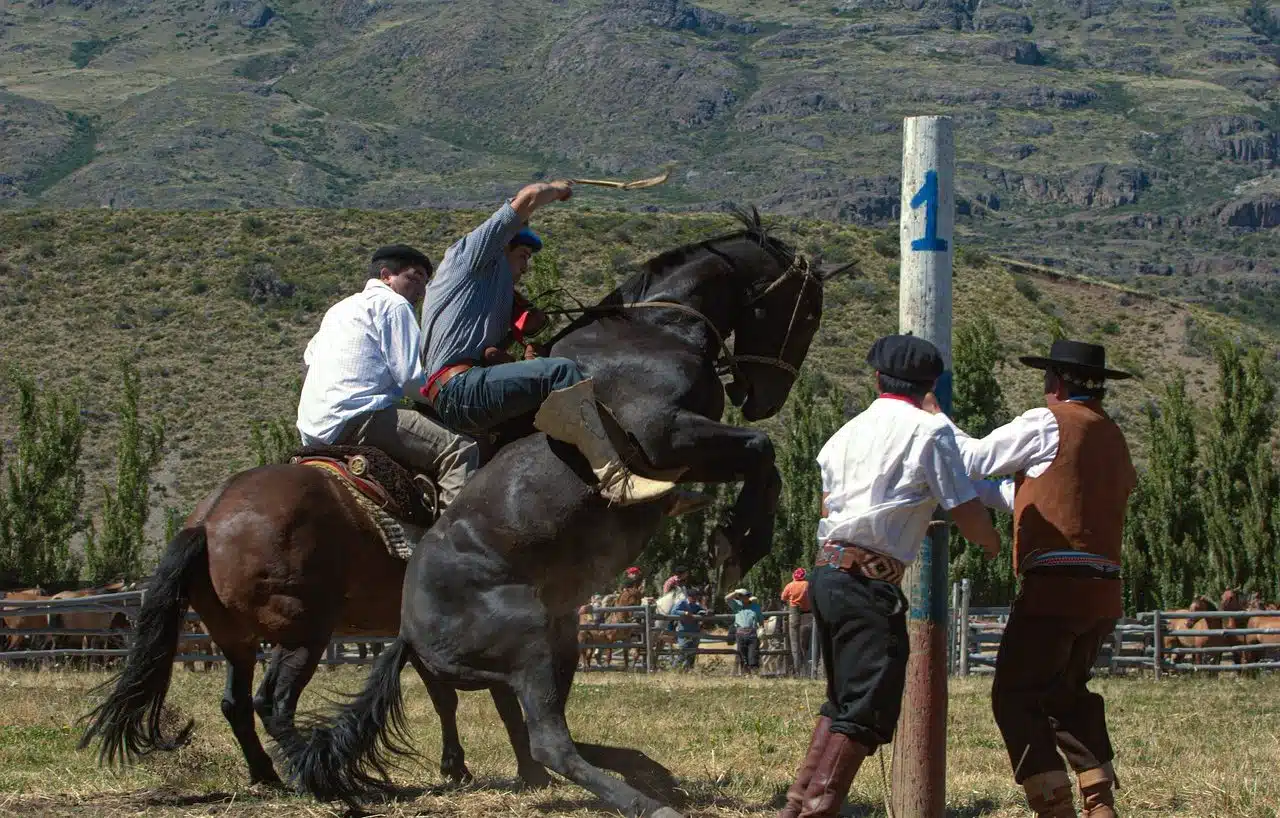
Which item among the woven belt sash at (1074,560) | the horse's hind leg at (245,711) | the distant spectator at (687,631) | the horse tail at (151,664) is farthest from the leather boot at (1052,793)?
the distant spectator at (687,631)

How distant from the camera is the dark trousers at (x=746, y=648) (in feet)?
73.3

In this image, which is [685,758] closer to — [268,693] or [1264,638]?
[268,693]

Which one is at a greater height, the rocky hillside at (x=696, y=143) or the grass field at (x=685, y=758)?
the rocky hillside at (x=696, y=143)

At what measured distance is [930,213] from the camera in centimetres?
683

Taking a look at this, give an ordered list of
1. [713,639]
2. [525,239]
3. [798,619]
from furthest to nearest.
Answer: [713,639] < [798,619] < [525,239]

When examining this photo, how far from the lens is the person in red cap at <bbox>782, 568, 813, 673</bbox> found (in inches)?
841

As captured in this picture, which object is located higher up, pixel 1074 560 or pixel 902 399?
pixel 902 399

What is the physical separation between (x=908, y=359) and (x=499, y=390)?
6.28 feet

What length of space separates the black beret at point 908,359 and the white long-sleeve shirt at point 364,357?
273cm

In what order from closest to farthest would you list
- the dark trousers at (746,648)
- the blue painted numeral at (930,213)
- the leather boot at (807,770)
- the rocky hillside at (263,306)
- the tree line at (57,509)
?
the leather boot at (807,770) < the blue painted numeral at (930,213) < the dark trousers at (746,648) < the tree line at (57,509) < the rocky hillside at (263,306)

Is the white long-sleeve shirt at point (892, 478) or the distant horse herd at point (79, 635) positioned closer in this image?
the white long-sleeve shirt at point (892, 478)

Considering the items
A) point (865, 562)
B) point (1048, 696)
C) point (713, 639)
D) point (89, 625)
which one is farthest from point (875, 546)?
point (89, 625)

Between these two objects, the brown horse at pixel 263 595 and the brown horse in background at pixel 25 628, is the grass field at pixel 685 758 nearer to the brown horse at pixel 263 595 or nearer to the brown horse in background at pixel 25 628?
the brown horse at pixel 263 595

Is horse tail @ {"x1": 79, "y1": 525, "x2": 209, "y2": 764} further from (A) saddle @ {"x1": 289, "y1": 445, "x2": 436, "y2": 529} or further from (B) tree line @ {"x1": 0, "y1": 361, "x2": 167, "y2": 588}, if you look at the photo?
(B) tree line @ {"x1": 0, "y1": 361, "x2": 167, "y2": 588}
